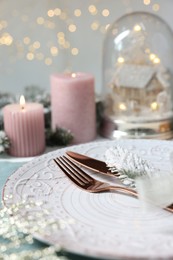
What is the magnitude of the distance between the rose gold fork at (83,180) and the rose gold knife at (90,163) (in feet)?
0.05

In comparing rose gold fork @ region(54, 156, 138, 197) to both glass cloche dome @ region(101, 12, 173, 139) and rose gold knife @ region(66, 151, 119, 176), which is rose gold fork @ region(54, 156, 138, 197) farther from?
glass cloche dome @ region(101, 12, 173, 139)

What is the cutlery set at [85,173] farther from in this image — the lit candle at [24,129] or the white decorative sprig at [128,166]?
the lit candle at [24,129]

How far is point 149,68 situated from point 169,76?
66 mm

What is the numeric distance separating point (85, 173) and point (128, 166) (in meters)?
0.06

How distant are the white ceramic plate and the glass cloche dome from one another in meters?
0.17

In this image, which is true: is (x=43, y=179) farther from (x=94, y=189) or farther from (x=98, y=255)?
(x=98, y=255)

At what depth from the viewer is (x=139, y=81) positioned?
82 cm

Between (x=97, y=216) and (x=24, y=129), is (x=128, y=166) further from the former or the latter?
(x=24, y=129)

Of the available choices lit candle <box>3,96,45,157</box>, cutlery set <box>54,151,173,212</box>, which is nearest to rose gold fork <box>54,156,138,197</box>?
cutlery set <box>54,151,173,212</box>

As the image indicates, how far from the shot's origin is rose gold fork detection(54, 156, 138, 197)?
55 cm

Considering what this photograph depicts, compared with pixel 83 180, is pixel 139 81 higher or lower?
higher

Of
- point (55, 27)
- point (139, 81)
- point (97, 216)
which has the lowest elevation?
point (97, 216)

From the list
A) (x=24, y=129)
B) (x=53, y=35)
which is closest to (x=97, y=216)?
(x=24, y=129)

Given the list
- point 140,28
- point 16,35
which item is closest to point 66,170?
point 140,28
